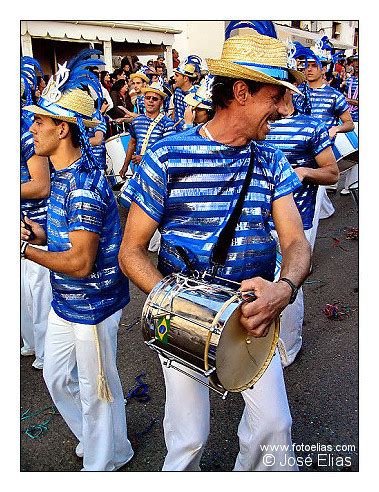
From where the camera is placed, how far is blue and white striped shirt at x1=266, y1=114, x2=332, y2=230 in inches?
150

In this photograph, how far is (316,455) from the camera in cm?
307

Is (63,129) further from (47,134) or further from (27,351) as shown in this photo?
(27,351)

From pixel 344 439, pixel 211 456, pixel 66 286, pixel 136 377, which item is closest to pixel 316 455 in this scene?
pixel 344 439

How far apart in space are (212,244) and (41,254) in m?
0.91

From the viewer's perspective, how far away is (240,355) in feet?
6.79

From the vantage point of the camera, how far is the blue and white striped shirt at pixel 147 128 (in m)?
6.43

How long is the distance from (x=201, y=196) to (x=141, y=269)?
1.24 feet

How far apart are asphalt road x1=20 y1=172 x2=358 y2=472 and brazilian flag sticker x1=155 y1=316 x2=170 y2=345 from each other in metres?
1.26

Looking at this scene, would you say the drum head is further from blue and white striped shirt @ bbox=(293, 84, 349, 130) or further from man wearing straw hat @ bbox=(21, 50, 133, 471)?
blue and white striped shirt @ bbox=(293, 84, 349, 130)

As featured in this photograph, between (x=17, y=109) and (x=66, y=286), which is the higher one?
(x=17, y=109)

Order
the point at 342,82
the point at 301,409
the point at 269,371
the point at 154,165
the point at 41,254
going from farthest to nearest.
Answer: the point at 342,82 → the point at 301,409 → the point at 41,254 → the point at 269,371 → the point at 154,165

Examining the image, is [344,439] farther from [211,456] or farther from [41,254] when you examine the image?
[41,254]

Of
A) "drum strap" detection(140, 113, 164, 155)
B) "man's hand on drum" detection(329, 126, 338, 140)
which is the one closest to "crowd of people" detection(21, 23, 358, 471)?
"man's hand on drum" detection(329, 126, 338, 140)

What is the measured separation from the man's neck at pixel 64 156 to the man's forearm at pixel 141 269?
772 millimetres
